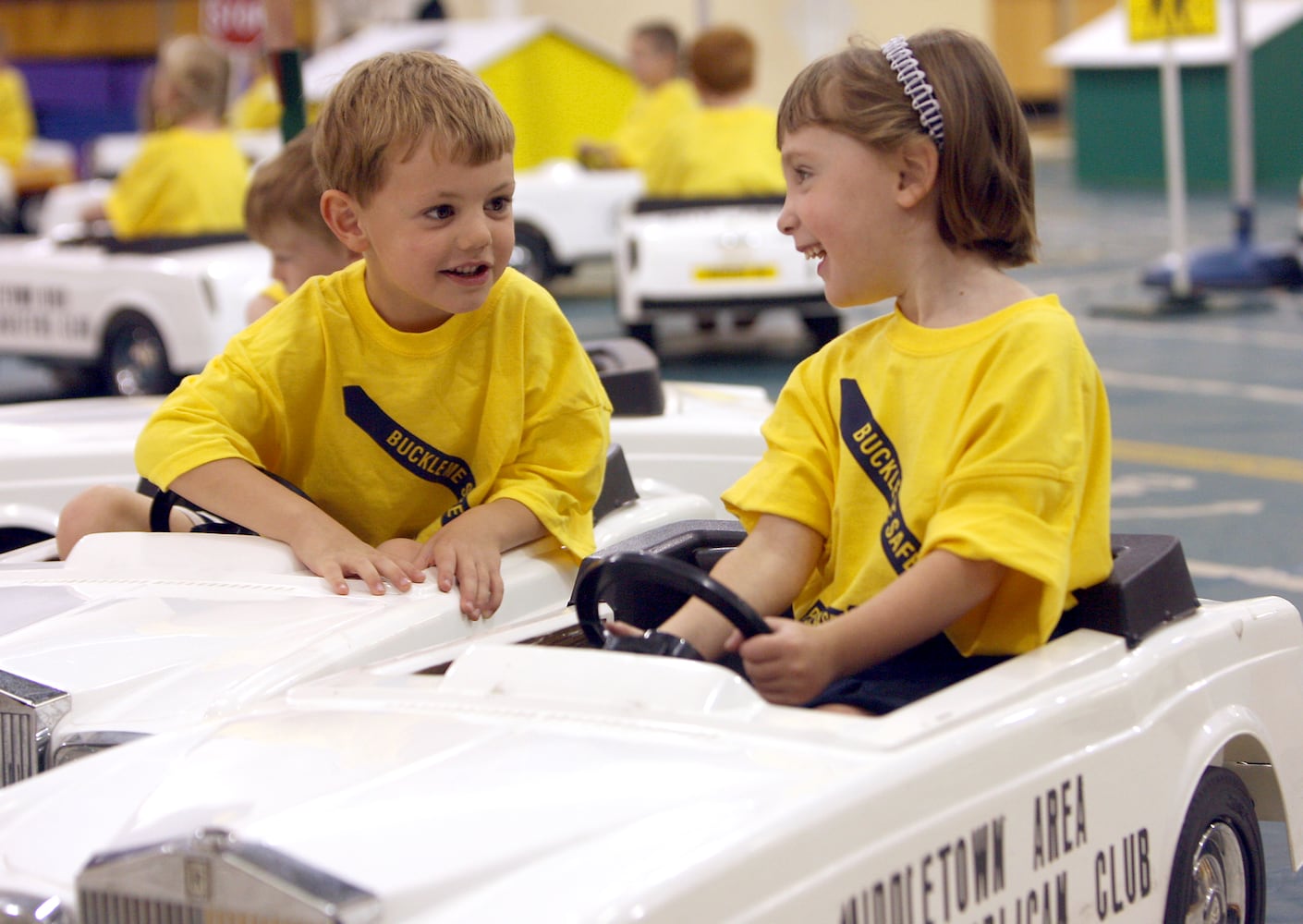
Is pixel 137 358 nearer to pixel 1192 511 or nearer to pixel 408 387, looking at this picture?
pixel 1192 511

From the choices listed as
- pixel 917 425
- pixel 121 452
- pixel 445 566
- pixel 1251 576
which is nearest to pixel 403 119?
pixel 445 566

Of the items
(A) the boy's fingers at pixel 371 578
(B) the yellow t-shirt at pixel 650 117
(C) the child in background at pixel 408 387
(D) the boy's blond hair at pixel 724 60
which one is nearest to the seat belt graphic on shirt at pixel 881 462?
(C) the child in background at pixel 408 387

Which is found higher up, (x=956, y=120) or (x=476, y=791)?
(x=956, y=120)

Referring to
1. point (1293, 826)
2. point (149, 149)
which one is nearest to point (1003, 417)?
point (1293, 826)

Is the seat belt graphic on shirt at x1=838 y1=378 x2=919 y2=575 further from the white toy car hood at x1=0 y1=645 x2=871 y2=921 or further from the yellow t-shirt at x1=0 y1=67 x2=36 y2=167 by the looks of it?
the yellow t-shirt at x1=0 y1=67 x2=36 y2=167

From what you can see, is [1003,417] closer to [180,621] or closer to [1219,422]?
[180,621]

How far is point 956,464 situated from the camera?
6.54ft

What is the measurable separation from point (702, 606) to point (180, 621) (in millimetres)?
692

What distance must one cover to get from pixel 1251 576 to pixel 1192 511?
72 cm

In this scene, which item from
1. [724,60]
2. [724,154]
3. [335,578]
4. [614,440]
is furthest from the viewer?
[724,154]

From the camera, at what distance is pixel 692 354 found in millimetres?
8141

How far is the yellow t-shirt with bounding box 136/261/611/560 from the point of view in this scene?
2.58 metres

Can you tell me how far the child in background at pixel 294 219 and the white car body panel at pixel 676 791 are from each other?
1.52 metres

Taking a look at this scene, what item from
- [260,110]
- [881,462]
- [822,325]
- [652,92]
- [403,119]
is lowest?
[822,325]
